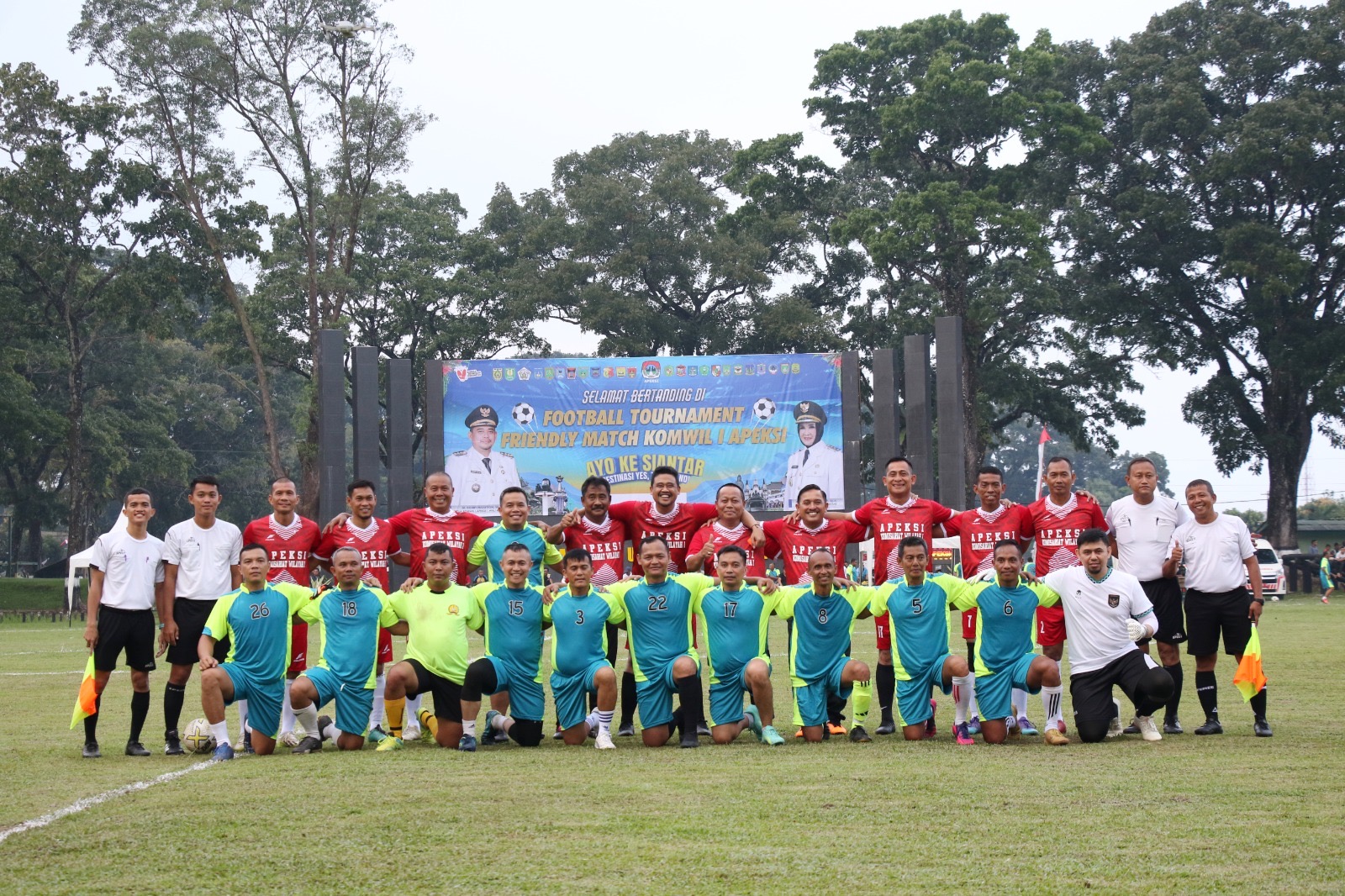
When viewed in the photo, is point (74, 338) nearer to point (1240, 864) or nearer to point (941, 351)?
point (941, 351)

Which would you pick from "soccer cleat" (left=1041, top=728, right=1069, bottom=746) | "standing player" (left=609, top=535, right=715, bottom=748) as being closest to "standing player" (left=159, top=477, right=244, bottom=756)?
"standing player" (left=609, top=535, right=715, bottom=748)

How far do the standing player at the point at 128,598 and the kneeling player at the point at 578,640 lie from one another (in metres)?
2.73

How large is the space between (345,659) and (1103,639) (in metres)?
5.08

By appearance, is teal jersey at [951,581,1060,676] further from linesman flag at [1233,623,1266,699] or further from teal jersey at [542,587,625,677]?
teal jersey at [542,587,625,677]

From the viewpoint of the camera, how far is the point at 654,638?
32.8ft

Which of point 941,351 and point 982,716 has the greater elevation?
point 941,351

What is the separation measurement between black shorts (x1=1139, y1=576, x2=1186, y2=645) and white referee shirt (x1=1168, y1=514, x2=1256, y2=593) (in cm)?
30

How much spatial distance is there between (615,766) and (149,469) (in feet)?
160

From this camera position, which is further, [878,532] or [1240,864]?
[878,532]

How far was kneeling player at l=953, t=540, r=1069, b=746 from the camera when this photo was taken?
9.72 metres

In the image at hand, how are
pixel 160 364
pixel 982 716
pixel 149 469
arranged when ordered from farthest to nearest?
pixel 160 364 < pixel 149 469 < pixel 982 716

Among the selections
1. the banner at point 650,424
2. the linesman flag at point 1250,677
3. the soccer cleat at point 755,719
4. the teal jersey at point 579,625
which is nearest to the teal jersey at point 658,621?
the teal jersey at point 579,625

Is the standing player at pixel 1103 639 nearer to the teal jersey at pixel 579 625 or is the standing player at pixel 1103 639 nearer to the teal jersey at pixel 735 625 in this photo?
the teal jersey at pixel 735 625

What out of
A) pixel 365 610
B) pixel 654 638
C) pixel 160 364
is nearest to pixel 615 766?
pixel 654 638
